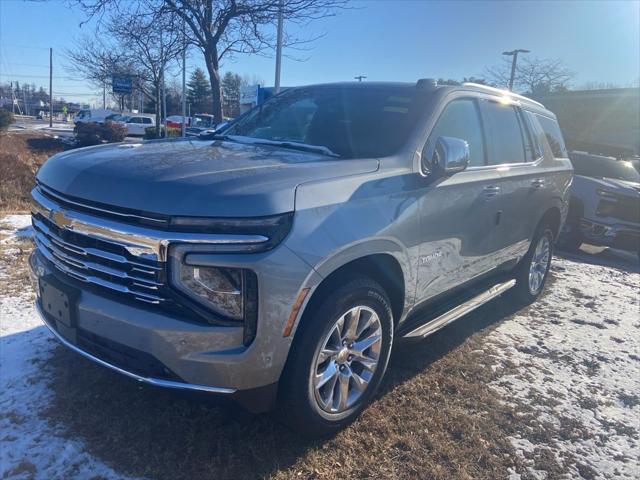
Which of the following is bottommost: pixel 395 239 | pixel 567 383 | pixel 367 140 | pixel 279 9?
pixel 567 383

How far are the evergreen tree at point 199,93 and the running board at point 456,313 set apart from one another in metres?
62.5

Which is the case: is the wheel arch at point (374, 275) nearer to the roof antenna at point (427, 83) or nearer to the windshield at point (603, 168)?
the roof antenna at point (427, 83)

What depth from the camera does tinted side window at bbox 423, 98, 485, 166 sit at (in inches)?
135

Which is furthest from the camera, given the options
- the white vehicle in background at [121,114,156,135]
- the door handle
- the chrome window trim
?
the white vehicle in background at [121,114,156,135]

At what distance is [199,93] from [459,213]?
66314 mm

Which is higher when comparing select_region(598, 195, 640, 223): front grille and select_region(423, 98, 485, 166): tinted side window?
select_region(423, 98, 485, 166): tinted side window

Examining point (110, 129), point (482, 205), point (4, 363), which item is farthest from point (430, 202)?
point (110, 129)

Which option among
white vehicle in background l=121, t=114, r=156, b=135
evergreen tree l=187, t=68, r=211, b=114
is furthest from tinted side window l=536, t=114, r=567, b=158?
evergreen tree l=187, t=68, r=211, b=114

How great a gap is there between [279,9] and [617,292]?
818 centimetres

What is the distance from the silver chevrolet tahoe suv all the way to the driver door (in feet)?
0.05

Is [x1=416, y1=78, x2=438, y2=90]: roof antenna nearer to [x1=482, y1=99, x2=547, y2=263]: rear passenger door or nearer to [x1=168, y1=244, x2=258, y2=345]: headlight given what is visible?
[x1=482, y1=99, x2=547, y2=263]: rear passenger door

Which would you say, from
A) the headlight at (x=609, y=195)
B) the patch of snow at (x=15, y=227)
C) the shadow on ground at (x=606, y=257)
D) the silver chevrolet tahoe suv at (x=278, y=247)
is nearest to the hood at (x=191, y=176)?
the silver chevrolet tahoe suv at (x=278, y=247)

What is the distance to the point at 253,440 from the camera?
2.73 meters

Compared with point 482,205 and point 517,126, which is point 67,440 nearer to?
point 482,205
